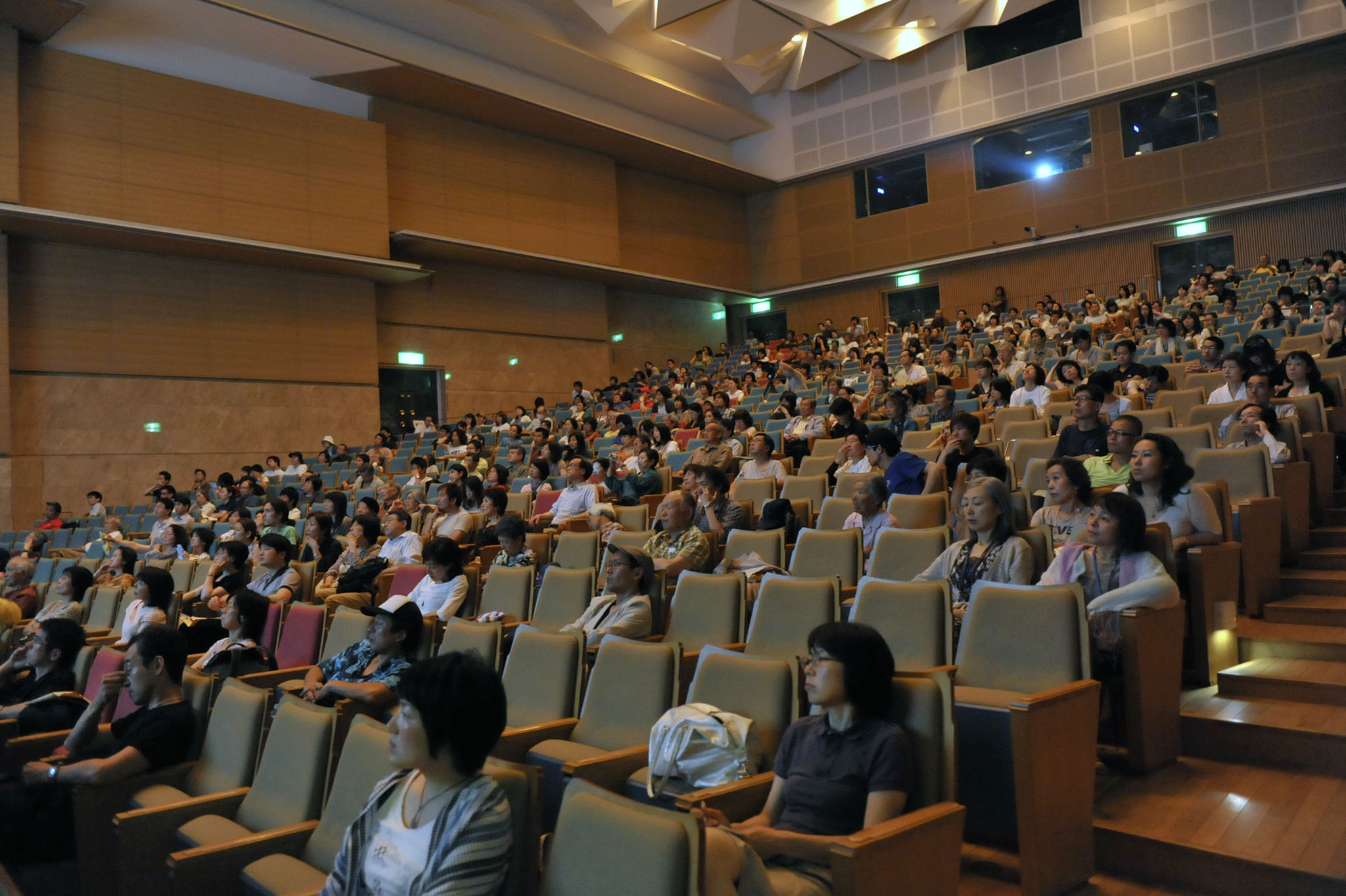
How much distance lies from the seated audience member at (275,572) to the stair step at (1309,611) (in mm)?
4024

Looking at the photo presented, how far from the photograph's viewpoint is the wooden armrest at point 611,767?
2.05 m

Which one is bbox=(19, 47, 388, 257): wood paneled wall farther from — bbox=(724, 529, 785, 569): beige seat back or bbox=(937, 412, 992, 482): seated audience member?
bbox=(937, 412, 992, 482): seated audience member

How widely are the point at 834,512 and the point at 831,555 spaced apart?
2.41ft

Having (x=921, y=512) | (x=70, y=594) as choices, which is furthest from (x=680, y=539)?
(x=70, y=594)

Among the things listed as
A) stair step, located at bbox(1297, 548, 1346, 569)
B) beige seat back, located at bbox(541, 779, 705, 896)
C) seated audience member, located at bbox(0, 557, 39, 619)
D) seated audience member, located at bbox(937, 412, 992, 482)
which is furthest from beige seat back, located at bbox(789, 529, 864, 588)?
seated audience member, located at bbox(0, 557, 39, 619)

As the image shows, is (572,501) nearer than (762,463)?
No

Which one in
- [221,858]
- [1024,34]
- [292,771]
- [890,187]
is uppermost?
[1024,34]

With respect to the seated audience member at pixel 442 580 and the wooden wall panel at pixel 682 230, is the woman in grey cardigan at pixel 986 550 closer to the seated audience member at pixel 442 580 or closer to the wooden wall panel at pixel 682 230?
the seated audience member at pixel 442 580

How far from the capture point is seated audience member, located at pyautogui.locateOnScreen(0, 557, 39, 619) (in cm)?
538

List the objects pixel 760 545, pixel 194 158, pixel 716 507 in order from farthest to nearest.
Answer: pixel 194 158, pixel 716 507, pixel 760 545

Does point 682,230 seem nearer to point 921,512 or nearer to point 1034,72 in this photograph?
point 1034,72

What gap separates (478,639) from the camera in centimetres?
278

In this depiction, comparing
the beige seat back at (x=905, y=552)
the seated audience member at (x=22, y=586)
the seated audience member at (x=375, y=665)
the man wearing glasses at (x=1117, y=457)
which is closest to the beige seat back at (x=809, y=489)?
the man wearing glasses at (x=1117, y=457)

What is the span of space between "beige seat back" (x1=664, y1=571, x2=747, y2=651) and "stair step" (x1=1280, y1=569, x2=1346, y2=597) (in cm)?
209
